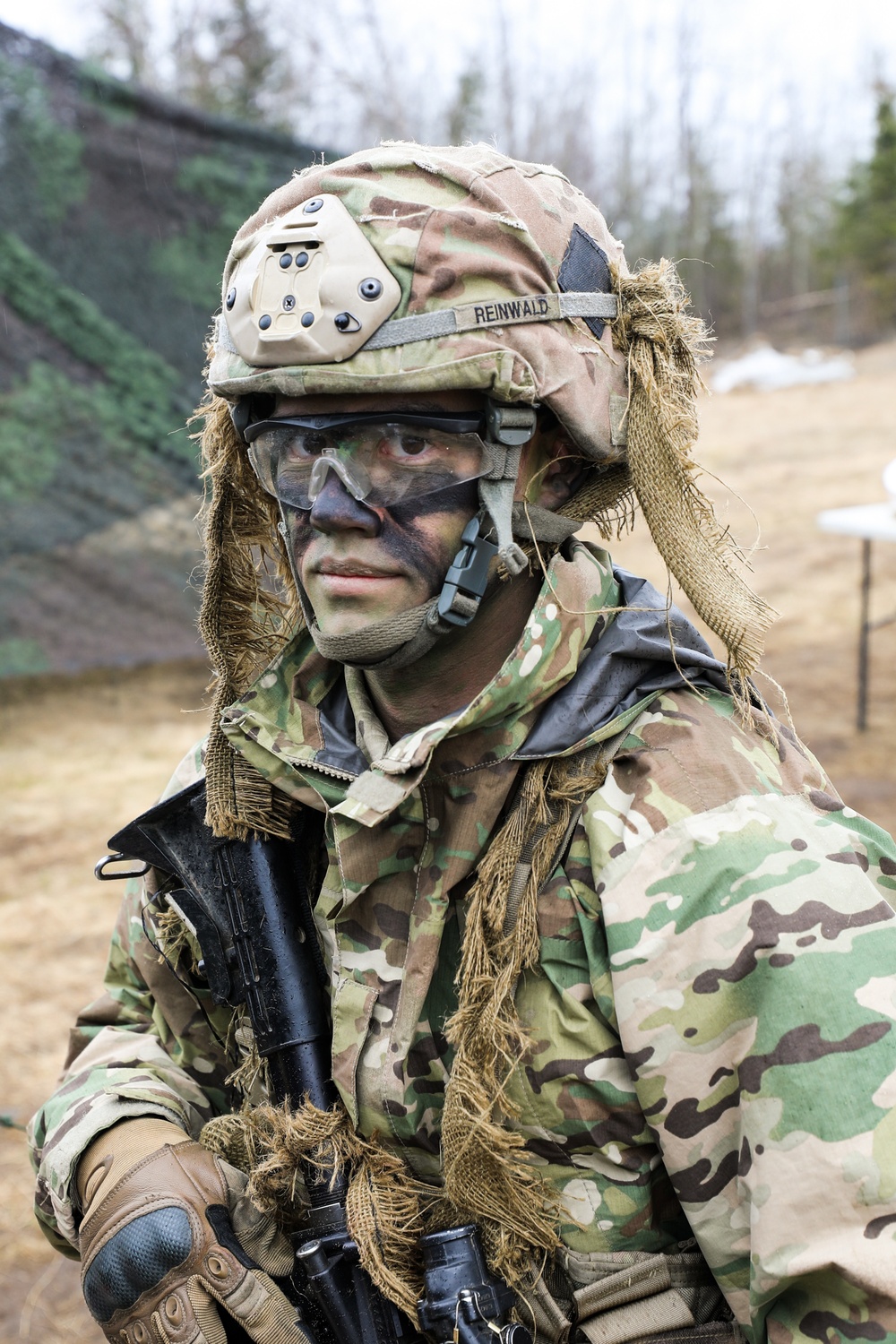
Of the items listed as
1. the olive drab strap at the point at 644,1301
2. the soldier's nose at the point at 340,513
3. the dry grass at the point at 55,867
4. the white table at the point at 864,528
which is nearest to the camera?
the olive drab strap at the point at 644,1301

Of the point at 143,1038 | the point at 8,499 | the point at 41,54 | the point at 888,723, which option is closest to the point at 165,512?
the point at 8,499

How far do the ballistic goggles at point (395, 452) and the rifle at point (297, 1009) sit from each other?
27.3 inches

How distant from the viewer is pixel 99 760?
8500 mm

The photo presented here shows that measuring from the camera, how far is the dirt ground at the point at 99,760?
4.36 metres

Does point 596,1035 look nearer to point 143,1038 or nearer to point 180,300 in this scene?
point 143,1038

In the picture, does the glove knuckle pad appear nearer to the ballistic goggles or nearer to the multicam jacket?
the multicam jacket

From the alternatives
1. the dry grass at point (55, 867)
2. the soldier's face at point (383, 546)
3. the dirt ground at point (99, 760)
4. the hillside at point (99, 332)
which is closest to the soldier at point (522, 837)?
the soldier's face at point (383, 546)

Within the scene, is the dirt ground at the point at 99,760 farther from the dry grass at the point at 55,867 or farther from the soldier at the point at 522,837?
the soldier at the point at 522,837

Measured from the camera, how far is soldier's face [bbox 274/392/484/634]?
2062 millimetres

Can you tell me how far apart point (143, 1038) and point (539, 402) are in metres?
1.52

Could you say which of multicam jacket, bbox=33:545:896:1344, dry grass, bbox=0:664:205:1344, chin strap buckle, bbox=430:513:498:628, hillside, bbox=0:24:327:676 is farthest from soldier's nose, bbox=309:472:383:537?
hillside, bbox=0:24:327:676

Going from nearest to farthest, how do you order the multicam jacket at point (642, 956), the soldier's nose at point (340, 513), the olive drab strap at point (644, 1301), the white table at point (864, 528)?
the multicam jacket at point (642, 956)
the olive drab strap at point (644, 1301)
the soldier's nose at point (340, 513)
the white table at point (864, 528)

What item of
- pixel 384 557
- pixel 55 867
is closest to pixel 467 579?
pixel 384 557

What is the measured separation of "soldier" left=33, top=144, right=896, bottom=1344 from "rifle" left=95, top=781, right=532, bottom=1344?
57mm
